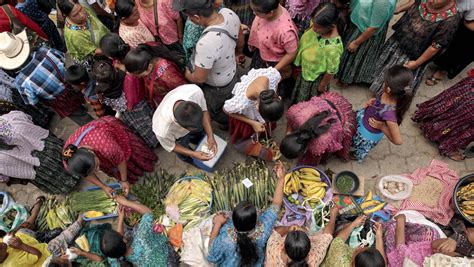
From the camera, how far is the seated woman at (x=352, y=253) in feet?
9.98

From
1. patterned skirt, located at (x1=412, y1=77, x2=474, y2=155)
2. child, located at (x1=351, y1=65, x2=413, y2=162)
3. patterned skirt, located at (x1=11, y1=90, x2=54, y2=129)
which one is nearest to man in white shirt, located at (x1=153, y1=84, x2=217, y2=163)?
child, located at (x1=351, y1=65, x2=413, y2=162)

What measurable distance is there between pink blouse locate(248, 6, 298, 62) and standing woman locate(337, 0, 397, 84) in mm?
924

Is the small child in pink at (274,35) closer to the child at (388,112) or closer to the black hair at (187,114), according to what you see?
the child at (388,112)

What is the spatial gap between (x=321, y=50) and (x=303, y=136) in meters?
1.09

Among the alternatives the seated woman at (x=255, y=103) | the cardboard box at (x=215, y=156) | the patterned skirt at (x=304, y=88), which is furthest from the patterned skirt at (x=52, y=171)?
the patterned skirt at (x=304, y=88)

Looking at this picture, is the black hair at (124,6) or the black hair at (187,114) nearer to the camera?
the black hair at (187,114)

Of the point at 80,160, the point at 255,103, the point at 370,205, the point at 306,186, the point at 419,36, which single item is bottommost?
the point at 370,205

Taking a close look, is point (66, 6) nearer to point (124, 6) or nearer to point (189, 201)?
point (124, 6)

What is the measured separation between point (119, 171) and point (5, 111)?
5.77 feet

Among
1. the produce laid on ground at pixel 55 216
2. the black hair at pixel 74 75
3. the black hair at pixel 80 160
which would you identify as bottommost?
the produce laid on ground at pixel 55 216

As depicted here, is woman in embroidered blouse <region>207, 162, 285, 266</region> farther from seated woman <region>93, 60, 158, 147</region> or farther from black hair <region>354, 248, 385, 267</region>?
seated woman <region>93, 60, 158, 147</region>

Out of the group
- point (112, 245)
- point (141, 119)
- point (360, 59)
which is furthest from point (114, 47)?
point (360, 59)

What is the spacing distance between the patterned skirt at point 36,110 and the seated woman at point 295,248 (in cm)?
391

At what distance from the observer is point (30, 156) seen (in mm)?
4656
